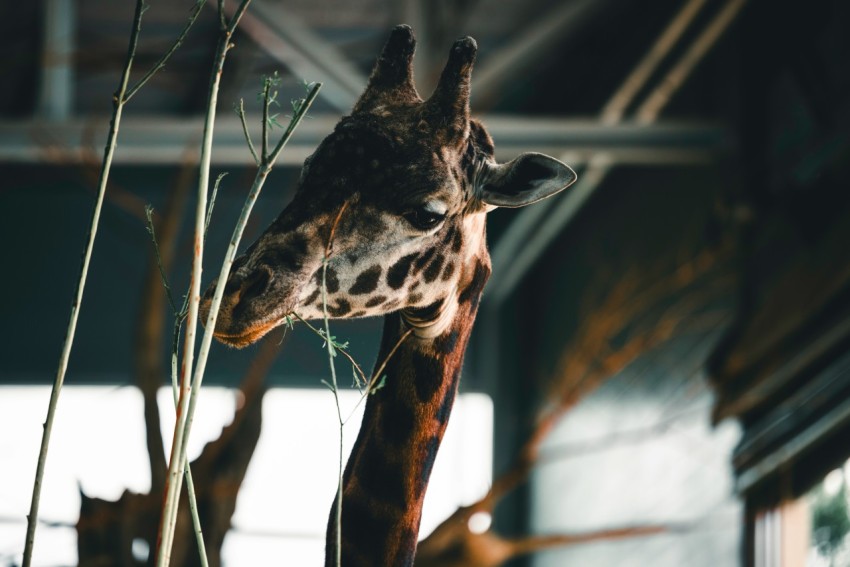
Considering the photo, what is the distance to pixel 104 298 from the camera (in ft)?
17.7

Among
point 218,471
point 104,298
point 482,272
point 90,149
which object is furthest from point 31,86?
point 482,272

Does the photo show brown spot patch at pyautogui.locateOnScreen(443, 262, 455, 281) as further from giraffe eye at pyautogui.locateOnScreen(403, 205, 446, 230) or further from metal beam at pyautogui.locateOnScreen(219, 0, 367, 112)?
metal beam at pyautogui.locateOnScreen(219, 0, 367, 112)

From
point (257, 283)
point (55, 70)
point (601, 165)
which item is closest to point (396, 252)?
point (257, 283)

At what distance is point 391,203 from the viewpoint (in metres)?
0.72

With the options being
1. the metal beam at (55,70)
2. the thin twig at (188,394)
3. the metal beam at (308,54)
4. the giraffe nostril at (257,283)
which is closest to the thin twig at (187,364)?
the thin twig at (188,394)

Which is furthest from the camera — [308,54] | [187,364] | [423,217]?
[308,54]

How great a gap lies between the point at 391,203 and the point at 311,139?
218cm

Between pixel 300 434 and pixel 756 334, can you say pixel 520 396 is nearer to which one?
pixel 300 434

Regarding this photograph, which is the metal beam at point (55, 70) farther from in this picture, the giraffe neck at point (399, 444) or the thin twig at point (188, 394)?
the thin twig at point (188, 394)

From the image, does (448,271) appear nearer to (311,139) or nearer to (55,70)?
(311,139)

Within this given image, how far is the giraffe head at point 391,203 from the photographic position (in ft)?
2.24

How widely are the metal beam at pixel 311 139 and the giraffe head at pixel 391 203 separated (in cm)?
210

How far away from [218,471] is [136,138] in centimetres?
112

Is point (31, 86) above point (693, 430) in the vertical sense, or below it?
above
